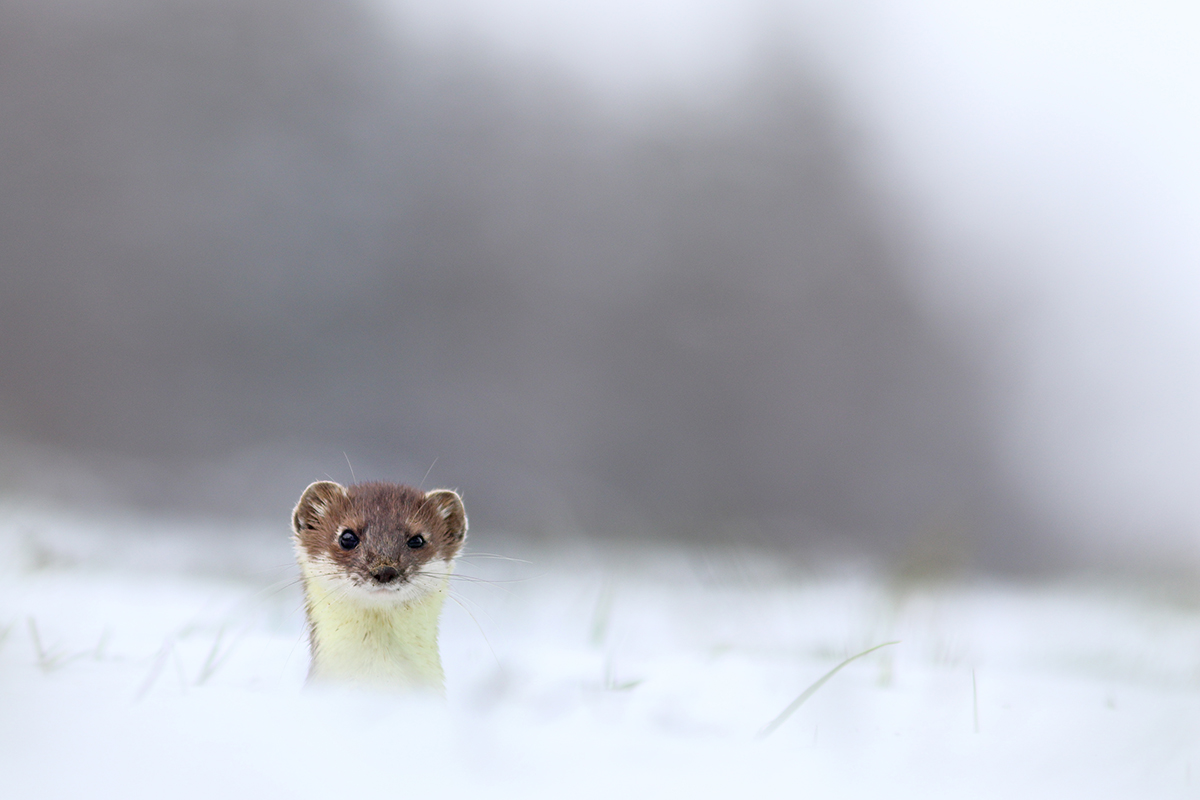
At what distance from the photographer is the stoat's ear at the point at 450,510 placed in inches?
36.9

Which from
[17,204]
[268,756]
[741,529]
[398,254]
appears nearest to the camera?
[268,756]

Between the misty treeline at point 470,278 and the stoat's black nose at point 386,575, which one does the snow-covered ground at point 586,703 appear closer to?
the stoat's black nose at point 386,575

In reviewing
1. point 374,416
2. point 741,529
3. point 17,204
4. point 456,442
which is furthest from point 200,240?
point 741,529

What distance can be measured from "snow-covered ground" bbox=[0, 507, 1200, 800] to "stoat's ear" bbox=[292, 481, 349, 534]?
100mm

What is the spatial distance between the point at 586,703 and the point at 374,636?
1.40 ft

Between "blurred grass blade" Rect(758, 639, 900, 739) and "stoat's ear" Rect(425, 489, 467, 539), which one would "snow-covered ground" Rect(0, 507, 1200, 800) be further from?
"stoat's ear" Rect(425, 489, 467, 539)

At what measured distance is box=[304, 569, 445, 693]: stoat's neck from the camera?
33.0 inches

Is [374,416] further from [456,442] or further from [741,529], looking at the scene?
[741,529]

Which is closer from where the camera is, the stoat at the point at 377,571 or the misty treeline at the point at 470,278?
the stoat at the point at 377,571

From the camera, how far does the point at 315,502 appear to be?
92cm

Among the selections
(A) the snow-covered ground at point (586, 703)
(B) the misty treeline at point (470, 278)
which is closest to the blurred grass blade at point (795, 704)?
(A) the snow-covered ground at point (586, 703)

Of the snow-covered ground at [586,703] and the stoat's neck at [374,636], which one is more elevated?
the snow-covered ground at [586,703]

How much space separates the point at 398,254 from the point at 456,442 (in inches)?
32.4

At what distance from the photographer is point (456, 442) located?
122 inches
